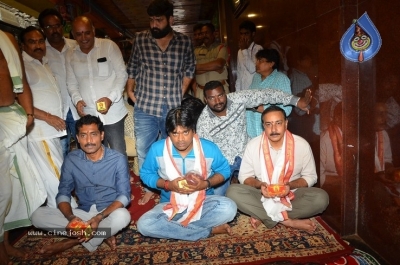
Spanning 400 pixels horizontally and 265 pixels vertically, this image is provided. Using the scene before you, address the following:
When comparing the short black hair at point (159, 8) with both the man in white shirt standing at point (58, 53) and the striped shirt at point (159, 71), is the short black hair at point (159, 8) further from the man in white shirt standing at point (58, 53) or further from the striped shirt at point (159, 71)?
the man in white shirt standing at point (58, 53)

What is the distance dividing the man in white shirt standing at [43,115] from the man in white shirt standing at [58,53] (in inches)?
11.5

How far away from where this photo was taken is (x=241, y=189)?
302 cm

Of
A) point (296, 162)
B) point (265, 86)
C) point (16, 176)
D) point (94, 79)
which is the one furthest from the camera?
point (265, 86)

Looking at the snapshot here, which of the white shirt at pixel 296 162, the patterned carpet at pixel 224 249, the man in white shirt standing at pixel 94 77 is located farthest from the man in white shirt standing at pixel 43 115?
the white shirt at pixel 296 162

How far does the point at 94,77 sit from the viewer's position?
11.4 feet

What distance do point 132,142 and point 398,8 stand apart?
3697 millimetres

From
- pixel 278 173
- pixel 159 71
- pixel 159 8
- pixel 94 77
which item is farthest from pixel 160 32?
pixel 278 173

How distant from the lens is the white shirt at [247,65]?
174 inches

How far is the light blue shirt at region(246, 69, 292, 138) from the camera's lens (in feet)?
11.5

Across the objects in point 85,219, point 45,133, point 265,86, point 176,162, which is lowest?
point 85,219

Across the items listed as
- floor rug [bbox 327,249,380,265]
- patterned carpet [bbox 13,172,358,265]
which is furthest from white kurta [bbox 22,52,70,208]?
floor rug [bbox 327,249,380,265]

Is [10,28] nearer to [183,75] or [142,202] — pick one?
[183,75]

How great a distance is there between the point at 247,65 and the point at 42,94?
110 inches

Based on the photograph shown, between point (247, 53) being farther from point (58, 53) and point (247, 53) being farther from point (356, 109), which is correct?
point (58, 53)
